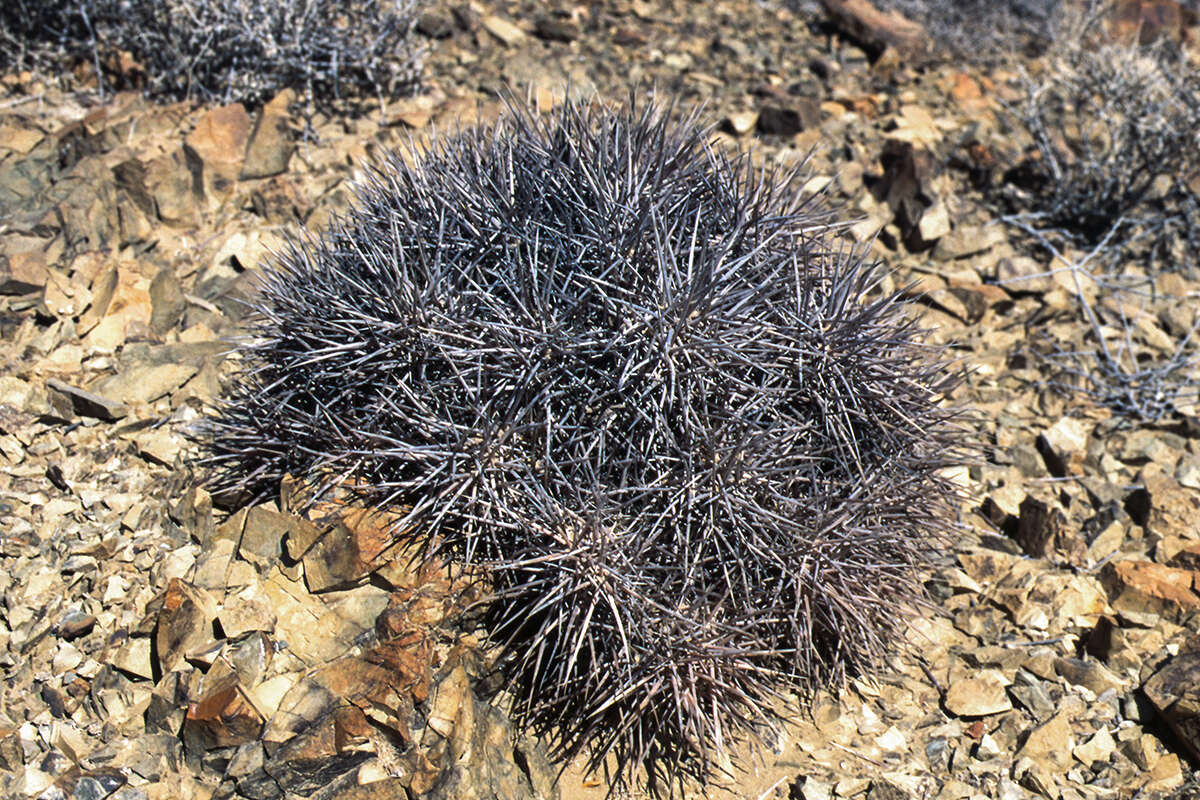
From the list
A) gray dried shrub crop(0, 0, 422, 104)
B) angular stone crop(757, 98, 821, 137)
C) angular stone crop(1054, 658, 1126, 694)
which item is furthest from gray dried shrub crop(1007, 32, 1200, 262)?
gray dried shrub crop(0, 0, 422, 104)

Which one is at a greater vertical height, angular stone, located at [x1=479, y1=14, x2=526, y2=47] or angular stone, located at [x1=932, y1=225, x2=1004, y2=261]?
angular stone, located at [x1=479, y1=14, x2=526, y2=47]

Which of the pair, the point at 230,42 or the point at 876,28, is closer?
the point at 230,42

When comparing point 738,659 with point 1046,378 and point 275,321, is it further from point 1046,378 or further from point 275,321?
point 1046,378

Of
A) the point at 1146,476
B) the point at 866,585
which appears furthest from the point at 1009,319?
the point at 866,585

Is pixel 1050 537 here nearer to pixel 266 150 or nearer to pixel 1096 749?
pixel 1096 749

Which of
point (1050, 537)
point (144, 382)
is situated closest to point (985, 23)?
point (1050, 537)

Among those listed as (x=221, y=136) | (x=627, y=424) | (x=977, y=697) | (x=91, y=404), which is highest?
(x=627, y=424)

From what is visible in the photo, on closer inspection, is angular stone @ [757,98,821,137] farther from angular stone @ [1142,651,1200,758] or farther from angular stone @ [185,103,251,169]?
angular stone @ [1142,651,1200,758]

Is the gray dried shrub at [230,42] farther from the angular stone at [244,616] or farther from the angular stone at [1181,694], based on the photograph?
the angular stone at [1181,694]
